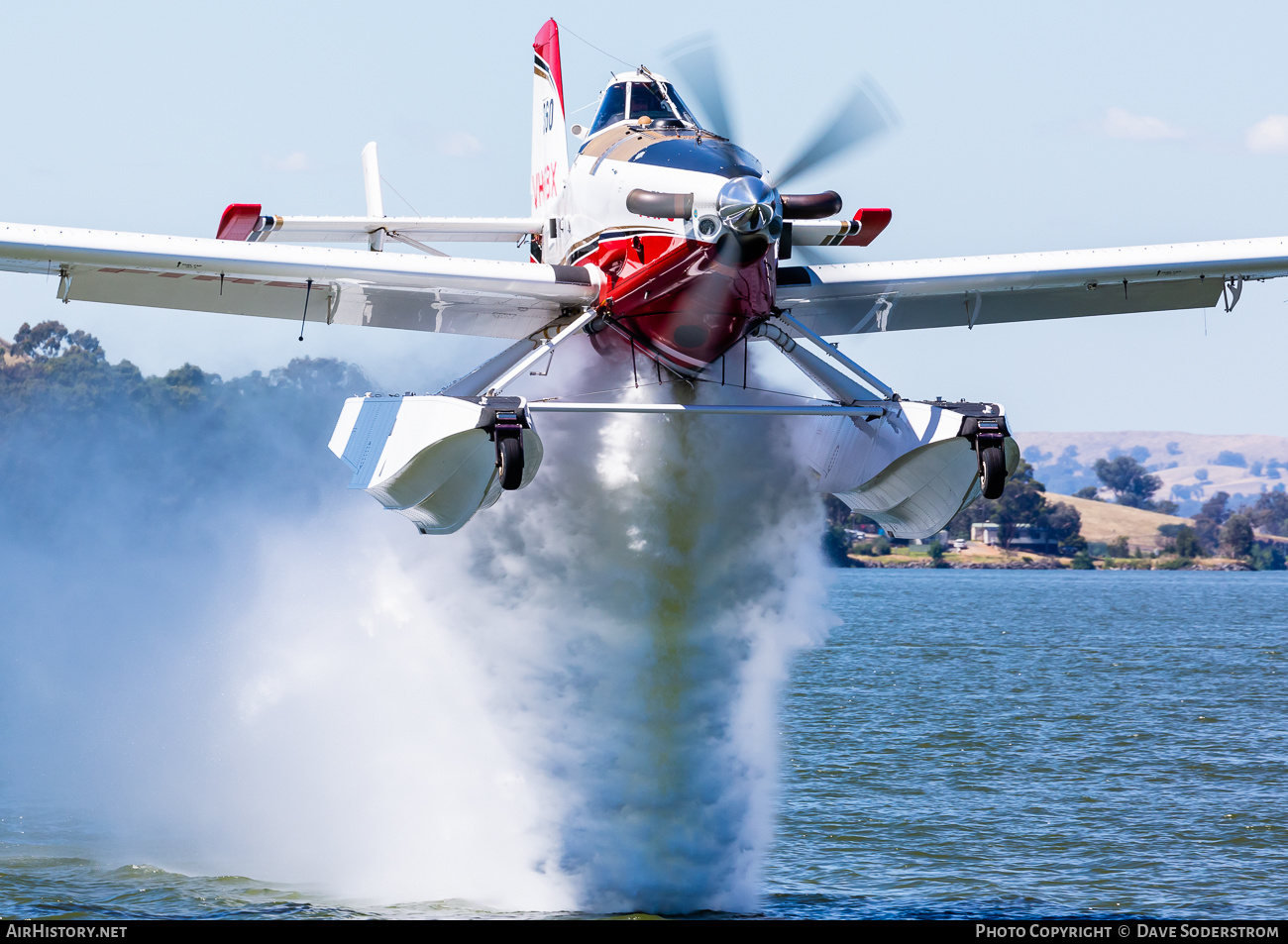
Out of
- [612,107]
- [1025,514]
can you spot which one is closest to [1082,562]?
[1025,514]

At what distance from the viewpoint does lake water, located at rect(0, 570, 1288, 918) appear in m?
14.7

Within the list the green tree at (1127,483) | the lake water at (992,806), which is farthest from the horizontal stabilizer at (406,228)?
the green tree at (1127,483)

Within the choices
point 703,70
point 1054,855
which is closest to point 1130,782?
point 1054,855

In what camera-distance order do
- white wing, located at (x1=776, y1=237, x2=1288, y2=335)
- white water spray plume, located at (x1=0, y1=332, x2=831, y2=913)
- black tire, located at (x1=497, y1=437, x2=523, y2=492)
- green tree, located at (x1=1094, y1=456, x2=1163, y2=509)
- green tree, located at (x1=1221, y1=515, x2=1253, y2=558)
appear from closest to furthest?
black tire, located at (x1=497, y1=437, x2=523, y2=492) < white wing, located at (x1=776, y1=237, x2=1288, y2=335) < white water spray plume, located at (x1=0, y1=332, x2=831, y2=913) < green tree, located at (x1=1221, y1=515, x2=1253, y2=558) < green tree, located at (x1=1094, y1=456, x2=1163, y2=509)

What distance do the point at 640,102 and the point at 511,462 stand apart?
3.38m

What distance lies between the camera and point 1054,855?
16953 millimetres

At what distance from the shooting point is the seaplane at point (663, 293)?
10.8m

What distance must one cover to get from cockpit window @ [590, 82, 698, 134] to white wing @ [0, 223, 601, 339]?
130 centimetres

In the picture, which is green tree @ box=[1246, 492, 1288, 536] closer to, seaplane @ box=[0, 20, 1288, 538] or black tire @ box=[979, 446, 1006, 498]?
seaplane @ box=[0, 20, 1288, 538]

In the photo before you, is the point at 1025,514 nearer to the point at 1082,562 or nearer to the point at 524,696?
the point at 1082,562

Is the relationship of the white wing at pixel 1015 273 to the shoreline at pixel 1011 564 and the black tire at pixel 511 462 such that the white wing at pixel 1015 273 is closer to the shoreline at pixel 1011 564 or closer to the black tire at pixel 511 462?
the black tire at pixel 511 462

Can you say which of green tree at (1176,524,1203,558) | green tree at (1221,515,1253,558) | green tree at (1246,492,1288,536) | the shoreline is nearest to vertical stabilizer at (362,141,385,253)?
the shoreline

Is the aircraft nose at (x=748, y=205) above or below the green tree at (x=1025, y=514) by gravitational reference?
below

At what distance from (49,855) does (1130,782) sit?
15.1 metres
